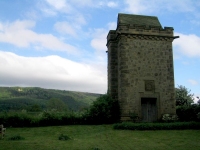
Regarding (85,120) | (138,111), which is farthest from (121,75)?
(85,120)

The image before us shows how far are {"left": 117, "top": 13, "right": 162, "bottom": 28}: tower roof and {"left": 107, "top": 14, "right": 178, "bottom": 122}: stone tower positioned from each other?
833 millimetres

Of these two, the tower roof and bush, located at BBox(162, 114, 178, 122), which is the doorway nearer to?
bush, located at BBox(162, 114, 178, 122)

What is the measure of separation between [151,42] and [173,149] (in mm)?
12307

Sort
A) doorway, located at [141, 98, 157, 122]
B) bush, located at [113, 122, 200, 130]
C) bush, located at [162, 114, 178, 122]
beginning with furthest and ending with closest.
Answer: doorway, located at [141, 98, 157, 122], bush, located at [162, 114, 178, 122], bush, located at [113, 122, 200, 130]

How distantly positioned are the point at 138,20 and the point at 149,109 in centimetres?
839

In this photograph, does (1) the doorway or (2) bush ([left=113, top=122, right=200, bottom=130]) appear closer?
(2) bush ([left=113, top=122, right=200, bottom=130])

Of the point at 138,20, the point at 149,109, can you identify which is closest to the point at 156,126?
the point at 149,109

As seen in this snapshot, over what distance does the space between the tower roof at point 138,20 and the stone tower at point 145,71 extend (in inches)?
32.8

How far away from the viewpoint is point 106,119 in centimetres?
2008

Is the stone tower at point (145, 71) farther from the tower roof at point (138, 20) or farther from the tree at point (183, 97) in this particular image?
the tree at point (183, 97)

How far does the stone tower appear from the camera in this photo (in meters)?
19.6

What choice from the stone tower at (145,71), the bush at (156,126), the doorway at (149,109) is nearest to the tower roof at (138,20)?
the stone tower at (145,71)

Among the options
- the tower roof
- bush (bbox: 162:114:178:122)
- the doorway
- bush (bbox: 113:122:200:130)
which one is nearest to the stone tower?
the doorway

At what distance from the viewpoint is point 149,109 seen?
20.1 meters
